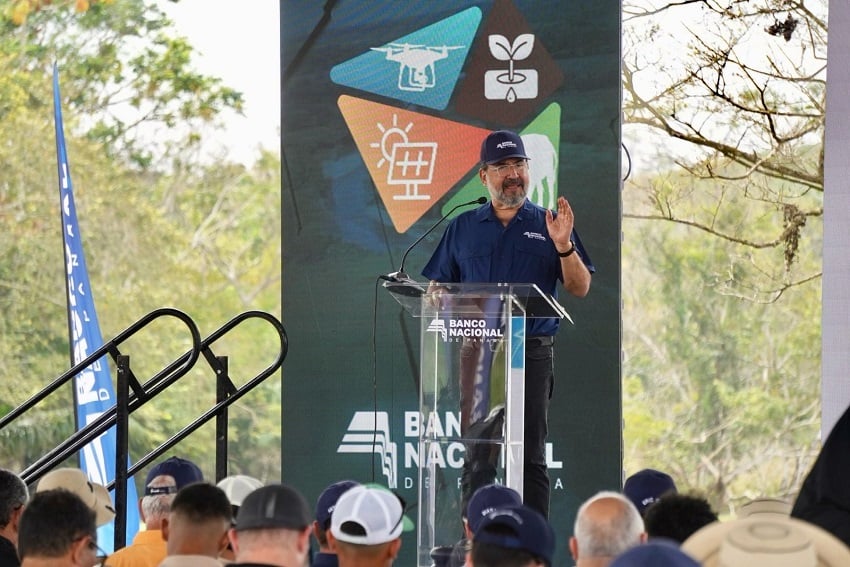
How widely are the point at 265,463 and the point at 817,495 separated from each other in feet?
56.0

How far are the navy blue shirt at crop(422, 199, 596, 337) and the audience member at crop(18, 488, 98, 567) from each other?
234 centimetres

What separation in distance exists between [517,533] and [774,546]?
3.12 feet

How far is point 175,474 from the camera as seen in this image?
14.9 ft

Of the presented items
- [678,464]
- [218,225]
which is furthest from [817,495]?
[218,225]

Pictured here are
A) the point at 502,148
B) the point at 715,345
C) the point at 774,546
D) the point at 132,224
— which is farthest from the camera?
the point at 715,345

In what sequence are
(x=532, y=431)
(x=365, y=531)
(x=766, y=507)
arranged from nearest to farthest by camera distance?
1. (x=365, y=531)
2. (x=766, y=507)
3. (x=532, y=431)

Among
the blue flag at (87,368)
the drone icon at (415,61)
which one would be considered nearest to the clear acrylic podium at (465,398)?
the drone icon at (415,61)

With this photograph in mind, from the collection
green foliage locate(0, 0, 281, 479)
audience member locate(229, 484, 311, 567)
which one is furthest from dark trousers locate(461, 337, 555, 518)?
green foliage locate(0, 0, 281, 479)

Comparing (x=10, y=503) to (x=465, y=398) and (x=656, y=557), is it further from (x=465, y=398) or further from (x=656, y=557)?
(x=656, y=557)

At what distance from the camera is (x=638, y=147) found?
1762 centimetres

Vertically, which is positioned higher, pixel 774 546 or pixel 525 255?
pixel 525 255

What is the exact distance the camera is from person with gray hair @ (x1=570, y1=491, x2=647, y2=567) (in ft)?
10.7

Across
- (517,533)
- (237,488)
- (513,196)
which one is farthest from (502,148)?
(517,533)

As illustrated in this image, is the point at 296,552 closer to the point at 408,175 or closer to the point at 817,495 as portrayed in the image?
the point at 817,495
